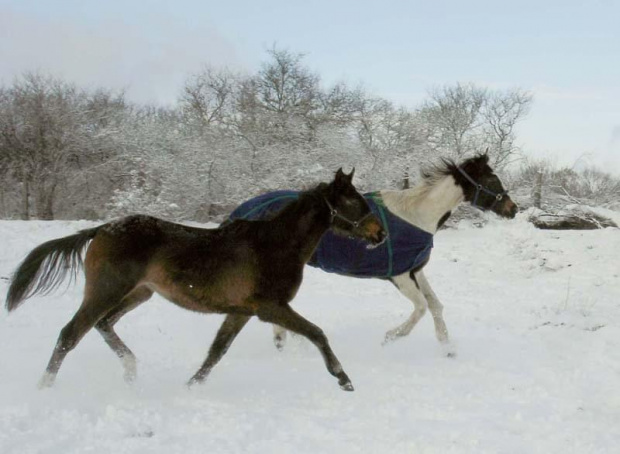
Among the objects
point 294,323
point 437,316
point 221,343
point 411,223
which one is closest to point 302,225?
point 294,323

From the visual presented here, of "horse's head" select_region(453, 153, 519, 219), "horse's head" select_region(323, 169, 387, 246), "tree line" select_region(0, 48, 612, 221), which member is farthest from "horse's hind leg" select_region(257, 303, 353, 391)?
"tree line" select_region(0, 48, 612, 221)

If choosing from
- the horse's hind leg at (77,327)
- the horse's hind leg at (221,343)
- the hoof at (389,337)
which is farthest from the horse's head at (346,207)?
the hoof at (389,337)

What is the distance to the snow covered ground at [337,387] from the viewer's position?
10.9 ft

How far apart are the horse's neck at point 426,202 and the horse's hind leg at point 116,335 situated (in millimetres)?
2846

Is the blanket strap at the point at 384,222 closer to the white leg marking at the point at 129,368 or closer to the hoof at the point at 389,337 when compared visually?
the hoof at the point at 389,337

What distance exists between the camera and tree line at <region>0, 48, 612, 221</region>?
22.0m

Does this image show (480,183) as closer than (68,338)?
No

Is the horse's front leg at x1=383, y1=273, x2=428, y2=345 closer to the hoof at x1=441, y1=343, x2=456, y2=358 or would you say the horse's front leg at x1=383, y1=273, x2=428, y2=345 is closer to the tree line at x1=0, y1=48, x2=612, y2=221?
the hoof at x1=441, y1=343, x2=456, y2=358

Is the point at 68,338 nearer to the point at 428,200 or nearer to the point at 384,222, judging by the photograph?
the point at 384,222

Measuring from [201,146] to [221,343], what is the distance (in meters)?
20.2

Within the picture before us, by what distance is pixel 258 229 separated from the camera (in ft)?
15.3

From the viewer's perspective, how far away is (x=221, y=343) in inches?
188

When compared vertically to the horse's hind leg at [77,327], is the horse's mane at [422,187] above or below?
above

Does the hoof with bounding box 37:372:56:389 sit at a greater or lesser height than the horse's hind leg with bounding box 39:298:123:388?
lesser
